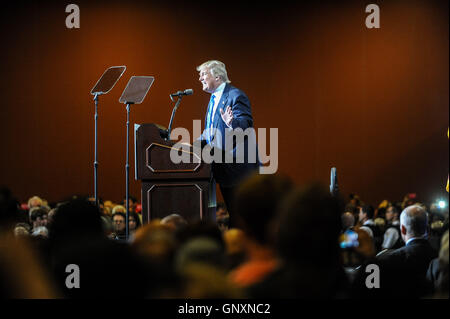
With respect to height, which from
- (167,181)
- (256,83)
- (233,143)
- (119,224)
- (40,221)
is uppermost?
(256,83)

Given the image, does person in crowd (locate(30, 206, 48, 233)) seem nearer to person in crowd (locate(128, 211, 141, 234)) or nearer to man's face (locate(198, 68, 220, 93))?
person in crowd (locate(128, 211, 141, 234))

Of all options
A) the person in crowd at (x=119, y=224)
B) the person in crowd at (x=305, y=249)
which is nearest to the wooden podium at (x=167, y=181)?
the person in crowd at (x=119, y=224)

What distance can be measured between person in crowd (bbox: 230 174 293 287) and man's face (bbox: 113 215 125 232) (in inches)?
194

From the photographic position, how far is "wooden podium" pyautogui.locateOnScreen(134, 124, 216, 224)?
550 cm

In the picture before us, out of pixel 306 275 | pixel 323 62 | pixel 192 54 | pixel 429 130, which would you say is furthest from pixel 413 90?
pixel 306 275

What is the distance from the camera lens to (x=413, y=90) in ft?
44.0

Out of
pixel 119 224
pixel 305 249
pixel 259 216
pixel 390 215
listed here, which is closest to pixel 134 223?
pixel 119 224

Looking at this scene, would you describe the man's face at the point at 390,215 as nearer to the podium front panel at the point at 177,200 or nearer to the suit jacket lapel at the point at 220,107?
the suit jacket lapel at the point at 220,107

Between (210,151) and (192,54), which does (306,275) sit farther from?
(192,54)

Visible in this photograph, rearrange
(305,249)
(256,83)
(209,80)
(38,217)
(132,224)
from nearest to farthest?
(305,249) → (209,80) → (38,217) → (132,224) → (256,83)

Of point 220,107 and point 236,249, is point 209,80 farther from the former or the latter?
point 236,249

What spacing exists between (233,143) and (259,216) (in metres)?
3.25

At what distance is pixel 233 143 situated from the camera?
5727mm

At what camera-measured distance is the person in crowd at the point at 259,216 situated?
243 centimetres
